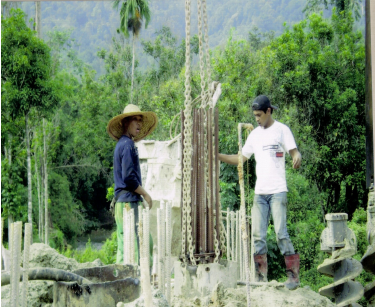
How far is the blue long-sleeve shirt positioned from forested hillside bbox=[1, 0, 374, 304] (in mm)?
2215

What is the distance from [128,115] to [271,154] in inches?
50.8

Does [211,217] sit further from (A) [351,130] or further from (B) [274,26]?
(B) [274,26]

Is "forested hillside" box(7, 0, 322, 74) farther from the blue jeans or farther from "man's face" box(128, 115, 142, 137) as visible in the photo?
the blue jeans

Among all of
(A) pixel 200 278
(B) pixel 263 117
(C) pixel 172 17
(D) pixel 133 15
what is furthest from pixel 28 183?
(A) pixel 200 278

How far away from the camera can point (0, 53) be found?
20.9 ft

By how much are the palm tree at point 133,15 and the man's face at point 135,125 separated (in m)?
2.77

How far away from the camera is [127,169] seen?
4.66 m

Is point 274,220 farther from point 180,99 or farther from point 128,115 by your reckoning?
point 180,99

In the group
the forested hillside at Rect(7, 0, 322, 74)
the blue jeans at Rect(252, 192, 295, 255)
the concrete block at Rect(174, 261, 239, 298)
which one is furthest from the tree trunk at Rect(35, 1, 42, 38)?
the concrete block at Rect(174, 261, 239, 298)

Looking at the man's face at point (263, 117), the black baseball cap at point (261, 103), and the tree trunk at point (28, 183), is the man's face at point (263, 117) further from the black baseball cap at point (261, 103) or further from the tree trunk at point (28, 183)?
the tree trunk at point (28, 183)

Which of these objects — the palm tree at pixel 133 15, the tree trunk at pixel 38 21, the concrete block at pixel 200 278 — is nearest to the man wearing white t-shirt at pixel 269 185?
the concrete block at pixel 200 278

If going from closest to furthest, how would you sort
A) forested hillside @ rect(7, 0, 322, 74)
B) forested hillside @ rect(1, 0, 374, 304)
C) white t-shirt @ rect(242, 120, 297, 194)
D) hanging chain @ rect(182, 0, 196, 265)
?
1. hanging chain @ rect(182, 0, 196, 265)
2. white t-shirt @ rect(242, 120, 297, 194)
3. forested hillside @ rect(1, 0, 374, 304)
4. forested hillside @ rect(7, 0, 322, 74)

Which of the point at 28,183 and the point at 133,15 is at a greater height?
the point at 133,15

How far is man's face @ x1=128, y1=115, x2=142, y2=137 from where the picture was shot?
4926mm
